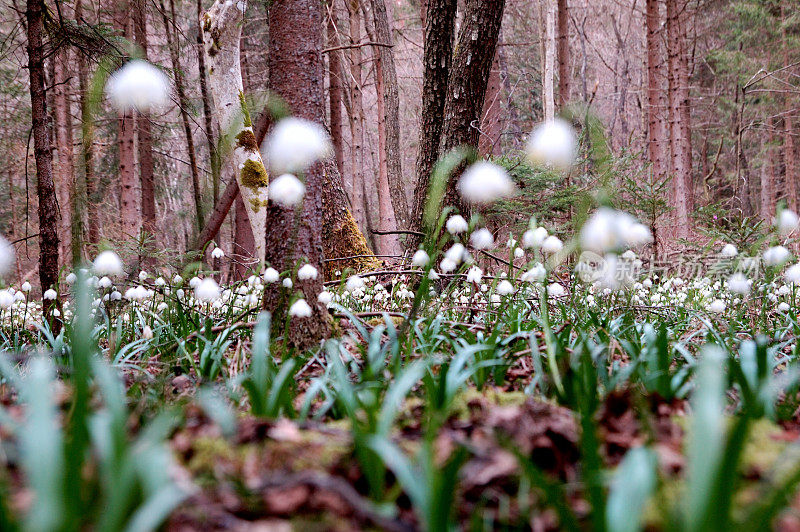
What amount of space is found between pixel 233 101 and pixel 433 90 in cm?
201

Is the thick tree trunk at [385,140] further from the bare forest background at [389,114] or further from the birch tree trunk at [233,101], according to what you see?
the birch tree trunk at [233,101]

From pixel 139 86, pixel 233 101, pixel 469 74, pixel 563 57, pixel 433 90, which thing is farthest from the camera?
pixel 563 57

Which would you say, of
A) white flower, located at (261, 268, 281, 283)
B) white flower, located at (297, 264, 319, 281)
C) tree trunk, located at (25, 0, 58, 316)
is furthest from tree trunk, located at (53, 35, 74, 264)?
white flower, located at (297, 264, 319, 281)

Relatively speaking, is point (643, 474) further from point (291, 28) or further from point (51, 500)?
point (291, 28)

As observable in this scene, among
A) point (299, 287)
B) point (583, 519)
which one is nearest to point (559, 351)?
point (583, 519)

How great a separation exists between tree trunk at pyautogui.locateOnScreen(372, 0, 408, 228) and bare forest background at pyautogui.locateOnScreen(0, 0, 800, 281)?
0.04m

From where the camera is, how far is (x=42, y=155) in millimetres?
4148

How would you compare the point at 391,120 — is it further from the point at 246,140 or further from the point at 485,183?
the point at 485,183

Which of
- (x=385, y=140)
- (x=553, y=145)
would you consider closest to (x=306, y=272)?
(x=553, y=145)

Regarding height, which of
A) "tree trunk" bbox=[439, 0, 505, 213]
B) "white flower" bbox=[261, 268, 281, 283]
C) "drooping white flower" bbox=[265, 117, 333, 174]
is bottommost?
"white flower" bbox=[261, 268, 281, 283]

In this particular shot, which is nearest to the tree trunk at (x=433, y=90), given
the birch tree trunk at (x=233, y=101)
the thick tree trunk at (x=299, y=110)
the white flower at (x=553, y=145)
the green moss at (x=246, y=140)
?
the birch tree trunk at (x=233, y=101)

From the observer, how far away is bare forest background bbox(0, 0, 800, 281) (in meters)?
5.21

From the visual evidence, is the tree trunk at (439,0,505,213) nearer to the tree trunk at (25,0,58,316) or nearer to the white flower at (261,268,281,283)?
the white flower at (261,268,281,283)

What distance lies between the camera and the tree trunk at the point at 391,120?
29.4 feet
